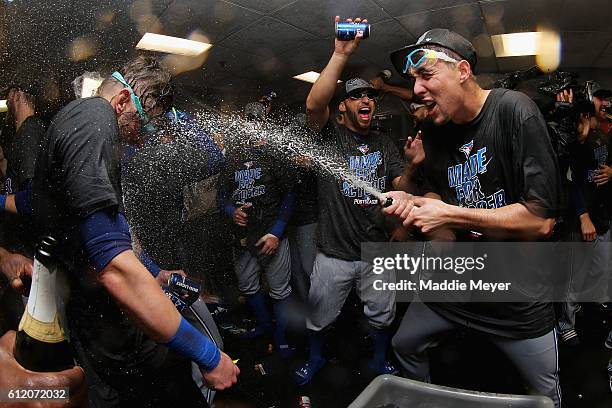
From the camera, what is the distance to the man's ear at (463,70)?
1062mm

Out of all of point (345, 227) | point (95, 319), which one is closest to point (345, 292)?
point (345, 227)

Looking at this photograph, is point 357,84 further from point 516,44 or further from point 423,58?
point 516,44

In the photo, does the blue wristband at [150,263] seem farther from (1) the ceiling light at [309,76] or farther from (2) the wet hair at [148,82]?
(1) the ceiling light at [309,76]

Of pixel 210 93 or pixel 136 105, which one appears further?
pixel 210 93

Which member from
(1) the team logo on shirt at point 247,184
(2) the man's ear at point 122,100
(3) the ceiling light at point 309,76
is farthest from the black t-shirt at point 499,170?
(2) the man's ear at point 122,100

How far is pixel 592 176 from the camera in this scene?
1.19m

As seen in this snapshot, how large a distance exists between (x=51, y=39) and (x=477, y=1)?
1.16 meters

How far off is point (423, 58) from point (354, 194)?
410mm

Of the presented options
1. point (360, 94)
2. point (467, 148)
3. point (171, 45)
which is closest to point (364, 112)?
point (360, 94)

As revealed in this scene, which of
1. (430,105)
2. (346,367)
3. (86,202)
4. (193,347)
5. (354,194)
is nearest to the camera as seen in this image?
(86,202)

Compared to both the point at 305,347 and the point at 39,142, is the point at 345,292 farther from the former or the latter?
the point at 39,142

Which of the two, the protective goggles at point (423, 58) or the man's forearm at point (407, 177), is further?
the man's forearm at point (407, 177)

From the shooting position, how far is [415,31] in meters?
1.12

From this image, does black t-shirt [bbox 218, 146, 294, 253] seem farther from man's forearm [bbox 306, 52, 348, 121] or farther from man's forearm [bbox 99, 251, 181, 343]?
man's forearm [bbox 99, 251, 181, 343]
